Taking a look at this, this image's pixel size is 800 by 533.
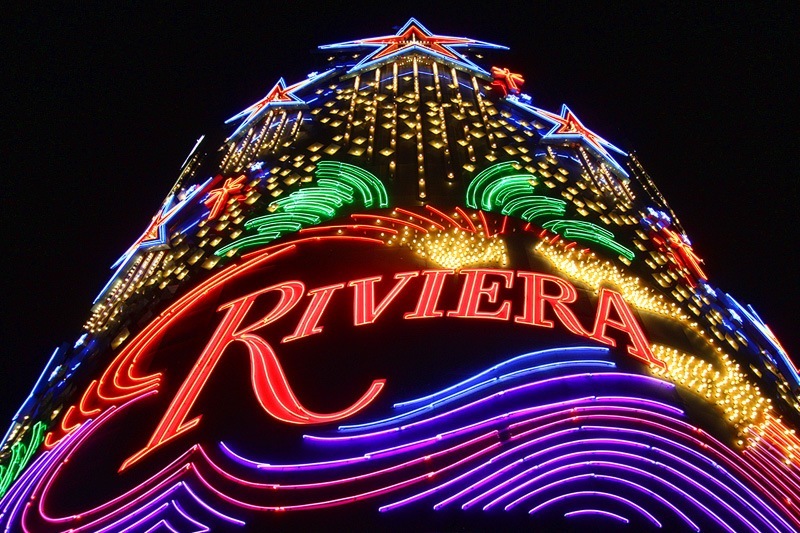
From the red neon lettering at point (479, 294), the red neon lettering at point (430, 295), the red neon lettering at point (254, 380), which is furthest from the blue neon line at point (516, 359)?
the red neon lettering at point (430, 295)

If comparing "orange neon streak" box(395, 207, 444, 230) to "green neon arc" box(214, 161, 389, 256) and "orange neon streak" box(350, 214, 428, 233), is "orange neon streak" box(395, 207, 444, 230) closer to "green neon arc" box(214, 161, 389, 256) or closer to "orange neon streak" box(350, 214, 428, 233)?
"orange neon streak" box(350, 214, 428, 233)

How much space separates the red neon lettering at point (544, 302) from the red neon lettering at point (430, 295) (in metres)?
0.97

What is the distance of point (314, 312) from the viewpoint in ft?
28.8

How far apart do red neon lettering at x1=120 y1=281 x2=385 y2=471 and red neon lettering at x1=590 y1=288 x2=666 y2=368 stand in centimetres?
286

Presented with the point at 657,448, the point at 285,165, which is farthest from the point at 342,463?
the point at 285,165

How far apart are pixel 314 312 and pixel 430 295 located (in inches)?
55.9

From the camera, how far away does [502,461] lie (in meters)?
6.82

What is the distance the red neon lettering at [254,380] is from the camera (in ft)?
24.4

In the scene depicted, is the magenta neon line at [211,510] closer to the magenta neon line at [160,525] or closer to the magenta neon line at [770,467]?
the magenta neon line at [160,525]

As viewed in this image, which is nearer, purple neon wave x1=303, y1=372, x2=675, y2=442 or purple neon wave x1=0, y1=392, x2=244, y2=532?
purple neon wave x1=0, y1=392, x2=244, y2=532

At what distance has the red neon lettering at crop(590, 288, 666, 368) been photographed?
340 inches

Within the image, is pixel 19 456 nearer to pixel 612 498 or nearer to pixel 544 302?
pixel 544 302

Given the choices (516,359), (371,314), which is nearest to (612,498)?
(516,359)

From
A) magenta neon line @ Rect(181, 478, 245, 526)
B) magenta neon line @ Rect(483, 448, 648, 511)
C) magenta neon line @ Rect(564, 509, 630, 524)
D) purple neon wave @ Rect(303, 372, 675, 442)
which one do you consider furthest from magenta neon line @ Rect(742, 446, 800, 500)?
magenta neon line @ Rect(181, 478, 245, 526)
